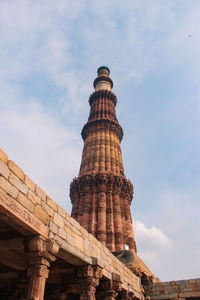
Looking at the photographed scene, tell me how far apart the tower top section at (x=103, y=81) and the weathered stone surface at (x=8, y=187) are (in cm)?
2906

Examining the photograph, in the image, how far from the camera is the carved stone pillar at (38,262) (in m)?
5.01

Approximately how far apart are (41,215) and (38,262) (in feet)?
2.79

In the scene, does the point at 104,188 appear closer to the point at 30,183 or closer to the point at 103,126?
the point at 103,126

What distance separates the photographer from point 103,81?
110 ft

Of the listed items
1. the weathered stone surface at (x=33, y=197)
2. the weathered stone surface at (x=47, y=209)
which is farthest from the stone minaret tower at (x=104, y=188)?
the weathered stone surface at (x=33, y=197)

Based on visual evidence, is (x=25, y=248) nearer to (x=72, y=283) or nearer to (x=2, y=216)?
(x=2, y=216)

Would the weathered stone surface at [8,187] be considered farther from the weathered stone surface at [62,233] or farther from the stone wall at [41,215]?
the weathered stone surface at [62,233]

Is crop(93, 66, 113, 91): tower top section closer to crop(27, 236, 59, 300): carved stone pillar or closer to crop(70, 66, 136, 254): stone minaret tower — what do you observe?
crop(70, 66, 136, 254): stone minaret tower

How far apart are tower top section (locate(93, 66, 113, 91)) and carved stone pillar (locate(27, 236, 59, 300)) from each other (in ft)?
94.7

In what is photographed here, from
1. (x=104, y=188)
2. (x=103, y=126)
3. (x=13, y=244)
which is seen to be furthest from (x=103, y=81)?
(x=13, y=244)

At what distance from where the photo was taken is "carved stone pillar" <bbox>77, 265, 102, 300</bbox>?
6832 mm

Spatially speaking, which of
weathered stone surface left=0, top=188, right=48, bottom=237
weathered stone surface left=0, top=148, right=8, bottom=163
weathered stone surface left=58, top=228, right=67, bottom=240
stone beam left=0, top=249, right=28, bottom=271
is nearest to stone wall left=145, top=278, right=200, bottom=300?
stone beam left=0, top=249, right=28, bottom=271

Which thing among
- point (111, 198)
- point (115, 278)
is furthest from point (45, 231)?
point (111, 198)

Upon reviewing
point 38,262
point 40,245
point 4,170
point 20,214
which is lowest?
point 38,262
